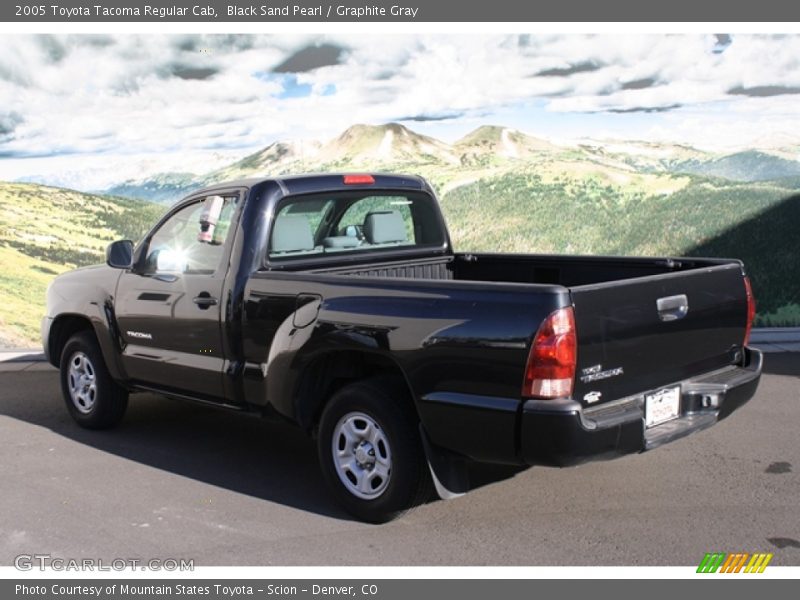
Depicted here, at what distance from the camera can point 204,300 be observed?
579cm

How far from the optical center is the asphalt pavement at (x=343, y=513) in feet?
15.1

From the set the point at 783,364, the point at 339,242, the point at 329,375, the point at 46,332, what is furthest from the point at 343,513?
the point at 783,364

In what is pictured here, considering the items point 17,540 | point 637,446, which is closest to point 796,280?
point 637,446

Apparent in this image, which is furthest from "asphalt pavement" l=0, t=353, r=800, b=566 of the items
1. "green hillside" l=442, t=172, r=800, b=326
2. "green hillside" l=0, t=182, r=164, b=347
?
"green hillside" l=442, t=172, r=800, b=326

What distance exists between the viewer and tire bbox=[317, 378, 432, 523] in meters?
4.73

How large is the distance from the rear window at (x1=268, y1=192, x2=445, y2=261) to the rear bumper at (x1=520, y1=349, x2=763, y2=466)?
218 centimetres

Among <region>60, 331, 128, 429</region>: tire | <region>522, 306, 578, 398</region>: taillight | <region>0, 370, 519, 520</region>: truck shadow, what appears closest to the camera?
<region>522, 306, 578, 398</region>: taillight

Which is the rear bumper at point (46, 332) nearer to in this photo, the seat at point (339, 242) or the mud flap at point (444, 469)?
the seat at point (339, 242)

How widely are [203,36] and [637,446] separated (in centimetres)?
873

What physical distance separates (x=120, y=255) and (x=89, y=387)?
1.16 m

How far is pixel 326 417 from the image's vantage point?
16.7ft

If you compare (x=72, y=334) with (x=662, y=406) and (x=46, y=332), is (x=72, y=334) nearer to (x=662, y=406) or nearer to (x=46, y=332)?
(x=46, y=332)

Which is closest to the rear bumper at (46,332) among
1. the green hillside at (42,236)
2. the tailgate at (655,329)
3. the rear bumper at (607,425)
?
the green hillside at (42,236)

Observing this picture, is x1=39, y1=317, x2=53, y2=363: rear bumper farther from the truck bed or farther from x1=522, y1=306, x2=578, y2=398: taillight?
x1=522, y1=306, x2=578, y2=398: taillight
